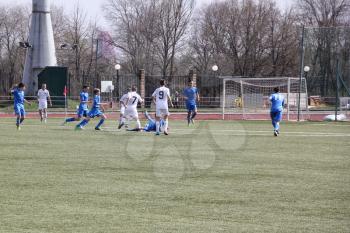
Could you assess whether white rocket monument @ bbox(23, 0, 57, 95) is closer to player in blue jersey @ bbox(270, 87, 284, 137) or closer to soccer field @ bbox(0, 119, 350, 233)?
player in blue jersey @ bbox(270, 87, 284, 137)

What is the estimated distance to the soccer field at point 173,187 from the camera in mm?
8859

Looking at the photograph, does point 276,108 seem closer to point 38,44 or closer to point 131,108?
point 131,108

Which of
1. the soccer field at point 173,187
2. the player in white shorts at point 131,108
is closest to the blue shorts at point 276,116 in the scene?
the soccer field at point 173,187

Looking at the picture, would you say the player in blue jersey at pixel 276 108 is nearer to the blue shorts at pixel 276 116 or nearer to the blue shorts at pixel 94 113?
the blue shorts at pixel 276 116

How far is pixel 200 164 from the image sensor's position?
15.7m

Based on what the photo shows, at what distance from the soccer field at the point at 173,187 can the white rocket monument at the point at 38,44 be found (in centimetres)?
3835

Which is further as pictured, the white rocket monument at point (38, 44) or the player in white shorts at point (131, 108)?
the white rocket monument at point (38, 44)

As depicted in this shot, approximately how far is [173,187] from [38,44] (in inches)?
1911

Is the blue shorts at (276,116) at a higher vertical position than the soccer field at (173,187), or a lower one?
higher

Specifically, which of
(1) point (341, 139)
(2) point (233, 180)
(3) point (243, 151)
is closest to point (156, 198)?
(2) point (233, 180)

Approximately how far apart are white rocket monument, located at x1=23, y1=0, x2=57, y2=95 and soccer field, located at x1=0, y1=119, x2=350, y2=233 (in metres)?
38.4

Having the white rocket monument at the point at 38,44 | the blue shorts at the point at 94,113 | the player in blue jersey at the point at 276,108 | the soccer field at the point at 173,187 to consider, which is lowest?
the soccer field at the point at 173,187

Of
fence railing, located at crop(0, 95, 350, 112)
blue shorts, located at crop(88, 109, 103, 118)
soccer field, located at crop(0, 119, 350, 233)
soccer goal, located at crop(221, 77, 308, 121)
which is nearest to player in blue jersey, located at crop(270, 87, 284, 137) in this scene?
soccer field, located at crop(0, 119, 350, 233)

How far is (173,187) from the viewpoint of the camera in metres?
11.9
